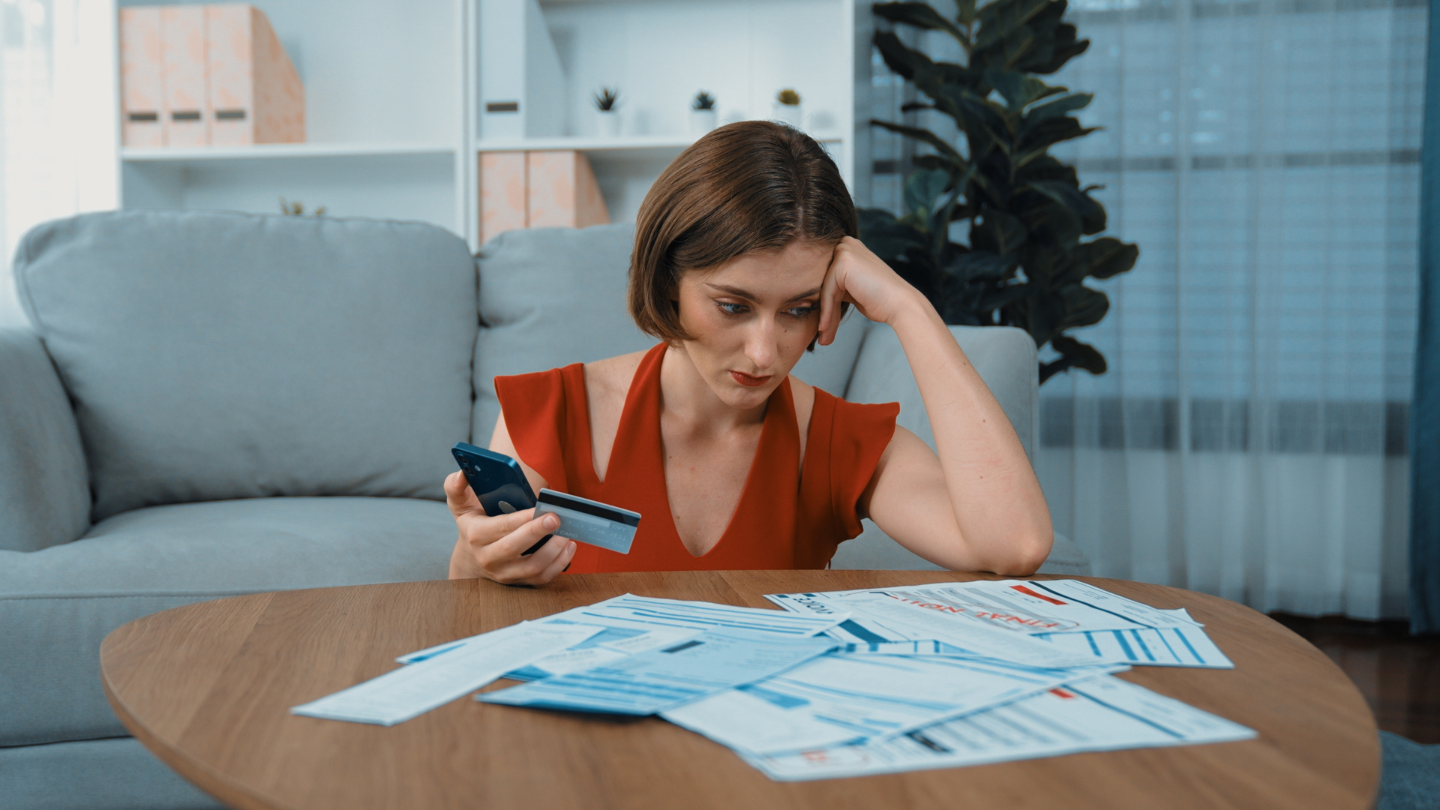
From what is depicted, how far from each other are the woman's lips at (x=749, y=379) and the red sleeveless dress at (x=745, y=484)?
0.18 m

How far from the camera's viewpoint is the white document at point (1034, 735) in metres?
0.38

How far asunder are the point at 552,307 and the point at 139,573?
0.85 meters

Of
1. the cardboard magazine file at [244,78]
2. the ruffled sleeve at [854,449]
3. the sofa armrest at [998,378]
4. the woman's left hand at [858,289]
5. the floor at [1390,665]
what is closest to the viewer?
the woman's left hand at [858,289]

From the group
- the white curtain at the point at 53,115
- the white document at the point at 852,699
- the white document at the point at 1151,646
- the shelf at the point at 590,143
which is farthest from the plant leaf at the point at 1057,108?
the white curtain at the point at 53,115

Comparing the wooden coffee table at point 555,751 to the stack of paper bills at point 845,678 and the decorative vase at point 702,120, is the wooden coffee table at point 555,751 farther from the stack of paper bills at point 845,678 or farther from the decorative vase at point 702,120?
the decorative vase at point 702,120

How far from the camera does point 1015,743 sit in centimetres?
40

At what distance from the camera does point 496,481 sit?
706 mm

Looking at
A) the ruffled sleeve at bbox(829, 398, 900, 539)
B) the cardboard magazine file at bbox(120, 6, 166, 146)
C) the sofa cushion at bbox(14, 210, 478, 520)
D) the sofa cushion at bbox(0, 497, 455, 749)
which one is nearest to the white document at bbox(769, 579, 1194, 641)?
the ruffled sleeve at bbox(829, 398, 900, 539)

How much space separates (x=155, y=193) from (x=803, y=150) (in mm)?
2492

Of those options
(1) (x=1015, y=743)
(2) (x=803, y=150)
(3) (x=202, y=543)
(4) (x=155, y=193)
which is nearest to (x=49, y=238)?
(3) (x=202, y=543)

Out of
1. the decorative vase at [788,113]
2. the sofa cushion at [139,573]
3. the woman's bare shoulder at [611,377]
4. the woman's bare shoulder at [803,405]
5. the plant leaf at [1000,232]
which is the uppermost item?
the decorative vase at [788,113]

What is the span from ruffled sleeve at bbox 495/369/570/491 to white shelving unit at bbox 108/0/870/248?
5.50 feet

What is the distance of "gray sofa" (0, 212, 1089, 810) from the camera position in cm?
118

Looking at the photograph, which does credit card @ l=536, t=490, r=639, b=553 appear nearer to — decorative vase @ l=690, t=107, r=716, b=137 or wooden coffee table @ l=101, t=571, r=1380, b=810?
wooden coffee table @ l=101, t=571, r=1380, b=810
